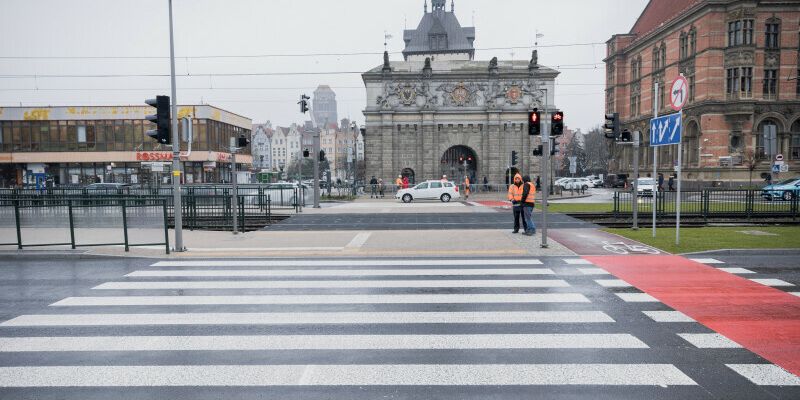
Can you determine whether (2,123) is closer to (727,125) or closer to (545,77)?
(545,77)

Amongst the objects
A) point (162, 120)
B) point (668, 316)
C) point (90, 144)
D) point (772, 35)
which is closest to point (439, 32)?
point (772, 35)

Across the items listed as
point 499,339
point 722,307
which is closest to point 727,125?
point 722,307

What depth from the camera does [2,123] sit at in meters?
55.0

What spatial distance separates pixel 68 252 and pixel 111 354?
Result: 778 centimetres

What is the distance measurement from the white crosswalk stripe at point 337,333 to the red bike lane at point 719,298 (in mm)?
539

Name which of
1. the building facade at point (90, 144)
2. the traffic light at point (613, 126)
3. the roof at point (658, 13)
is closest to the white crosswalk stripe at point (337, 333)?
the traffic light at point (613, 126)

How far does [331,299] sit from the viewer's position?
7832 mm

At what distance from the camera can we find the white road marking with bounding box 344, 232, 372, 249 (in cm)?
1313

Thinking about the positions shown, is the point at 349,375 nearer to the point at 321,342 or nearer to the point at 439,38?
the point at 321,342

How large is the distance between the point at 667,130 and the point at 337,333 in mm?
10850

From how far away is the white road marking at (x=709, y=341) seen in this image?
565 centimetres

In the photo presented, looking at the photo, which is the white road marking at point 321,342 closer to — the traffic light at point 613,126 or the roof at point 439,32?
the traffic light at point 613,126

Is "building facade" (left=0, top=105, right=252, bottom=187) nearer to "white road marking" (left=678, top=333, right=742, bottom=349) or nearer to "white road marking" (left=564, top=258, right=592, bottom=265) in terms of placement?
"white road marking" (left=564, top=258, right=592, bottom=265)

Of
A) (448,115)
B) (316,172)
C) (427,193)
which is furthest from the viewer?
(448,115)
